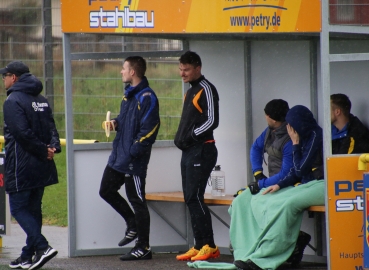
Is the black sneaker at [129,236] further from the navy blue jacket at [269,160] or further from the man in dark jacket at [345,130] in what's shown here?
the man in dark jacket at [345,130]

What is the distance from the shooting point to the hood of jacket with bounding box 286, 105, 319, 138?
7680 mm

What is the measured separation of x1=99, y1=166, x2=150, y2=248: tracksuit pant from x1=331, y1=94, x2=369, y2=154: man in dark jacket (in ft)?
5.82

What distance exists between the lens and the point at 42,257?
25.7 ft

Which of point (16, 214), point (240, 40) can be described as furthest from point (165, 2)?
point (16, 214)

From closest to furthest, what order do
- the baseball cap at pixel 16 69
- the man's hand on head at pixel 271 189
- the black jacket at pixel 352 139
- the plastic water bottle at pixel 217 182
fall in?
1. the black jacket at pixel 352 139
2. the man's hand on head at pixel 271 189
3. the baseball cap at pixel 16 69
4. the plastic water bottle at pixel 217 182

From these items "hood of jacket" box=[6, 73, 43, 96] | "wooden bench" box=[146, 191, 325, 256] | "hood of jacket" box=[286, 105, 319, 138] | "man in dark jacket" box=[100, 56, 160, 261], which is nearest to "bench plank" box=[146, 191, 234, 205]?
"wooden bench" box=[146, 191, 325, 256]

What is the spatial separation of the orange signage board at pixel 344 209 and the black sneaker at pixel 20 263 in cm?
260

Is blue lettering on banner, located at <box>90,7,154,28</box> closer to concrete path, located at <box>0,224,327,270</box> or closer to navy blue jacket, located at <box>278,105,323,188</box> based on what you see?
navy blue jacket, located at <box>278,105,323,188</box>

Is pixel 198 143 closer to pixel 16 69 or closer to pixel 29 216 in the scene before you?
pixel 29 216

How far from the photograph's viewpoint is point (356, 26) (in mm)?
7078

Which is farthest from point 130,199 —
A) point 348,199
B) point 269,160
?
point 348,199

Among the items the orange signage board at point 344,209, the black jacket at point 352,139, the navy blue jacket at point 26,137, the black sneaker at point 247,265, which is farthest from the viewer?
the navy blue jacket at point 26,137

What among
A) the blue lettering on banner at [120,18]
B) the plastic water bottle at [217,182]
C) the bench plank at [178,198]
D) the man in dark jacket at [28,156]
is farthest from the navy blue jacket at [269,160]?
the man in dark jacket at [28,156]

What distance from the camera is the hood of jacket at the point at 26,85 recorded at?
316 inches
